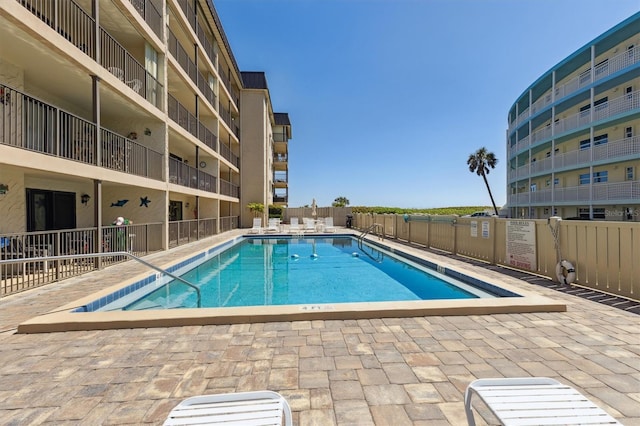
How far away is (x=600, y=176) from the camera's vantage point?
19.0m

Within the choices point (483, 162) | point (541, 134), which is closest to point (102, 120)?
point (541, 134)

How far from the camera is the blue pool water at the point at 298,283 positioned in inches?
238

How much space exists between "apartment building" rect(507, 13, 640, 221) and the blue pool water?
17.4 meters

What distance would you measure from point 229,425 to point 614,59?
26.4 m

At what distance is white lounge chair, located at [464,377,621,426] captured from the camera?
1369 millimetres

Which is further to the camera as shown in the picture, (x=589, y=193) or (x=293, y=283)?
(x=589, y=193)

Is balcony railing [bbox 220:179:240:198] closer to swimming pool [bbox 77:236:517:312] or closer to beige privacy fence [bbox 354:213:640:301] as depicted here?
swimming pool [bbox 77:236:517:312]

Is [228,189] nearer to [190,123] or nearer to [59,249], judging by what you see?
[190,123]

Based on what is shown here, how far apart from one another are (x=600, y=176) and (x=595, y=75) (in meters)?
6.68

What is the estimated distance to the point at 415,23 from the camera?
46.2 feet

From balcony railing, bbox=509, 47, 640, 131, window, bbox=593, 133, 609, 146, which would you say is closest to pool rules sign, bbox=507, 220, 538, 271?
balcony railing, bbox=509, 47, 640, 131

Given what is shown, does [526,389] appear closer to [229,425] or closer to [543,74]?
[229,425]

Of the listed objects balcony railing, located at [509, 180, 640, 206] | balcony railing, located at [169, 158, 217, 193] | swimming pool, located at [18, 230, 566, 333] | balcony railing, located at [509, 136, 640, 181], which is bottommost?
swimming pool, located at [18, 230, 566, 333]

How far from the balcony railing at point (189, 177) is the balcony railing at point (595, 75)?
991 inches
